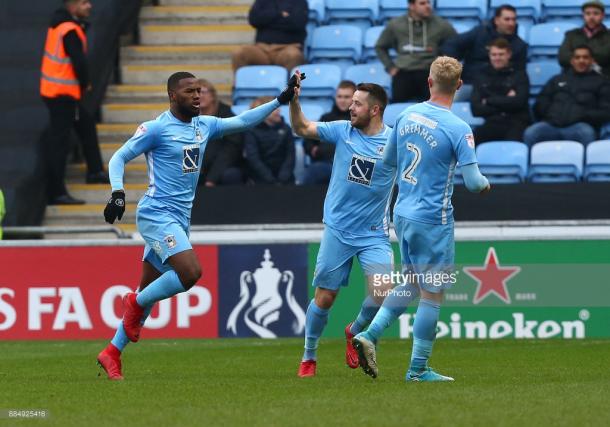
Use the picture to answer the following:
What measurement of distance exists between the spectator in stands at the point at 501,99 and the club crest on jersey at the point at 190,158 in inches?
274

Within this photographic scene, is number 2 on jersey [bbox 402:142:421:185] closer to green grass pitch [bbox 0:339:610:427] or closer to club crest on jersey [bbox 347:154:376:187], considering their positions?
club crest on jersey [bbox 347:154:376:187]

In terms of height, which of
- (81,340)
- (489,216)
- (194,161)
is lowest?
(81,340)

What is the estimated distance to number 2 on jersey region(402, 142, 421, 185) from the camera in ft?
31.3

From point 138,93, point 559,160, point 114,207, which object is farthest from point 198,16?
point 114,207

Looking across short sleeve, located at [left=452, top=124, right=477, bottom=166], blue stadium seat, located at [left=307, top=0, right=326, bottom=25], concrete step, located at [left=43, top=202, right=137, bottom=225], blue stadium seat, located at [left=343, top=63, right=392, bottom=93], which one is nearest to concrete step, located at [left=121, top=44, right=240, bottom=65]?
blue stadium seat, located at [left=307, top=0, right=326, bottom=25]

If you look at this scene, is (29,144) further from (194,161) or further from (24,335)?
(194,161)

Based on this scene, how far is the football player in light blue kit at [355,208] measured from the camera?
10656 millimetres

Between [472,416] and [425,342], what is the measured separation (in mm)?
1878

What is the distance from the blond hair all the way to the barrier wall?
5.76 metres

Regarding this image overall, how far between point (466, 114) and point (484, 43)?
3.18 ft

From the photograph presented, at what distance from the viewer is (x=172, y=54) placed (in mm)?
20328

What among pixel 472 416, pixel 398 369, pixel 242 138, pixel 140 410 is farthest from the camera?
pixel 242 138

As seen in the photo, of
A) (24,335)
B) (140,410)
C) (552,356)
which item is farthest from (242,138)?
(140,410)

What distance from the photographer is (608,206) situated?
15938 mm
